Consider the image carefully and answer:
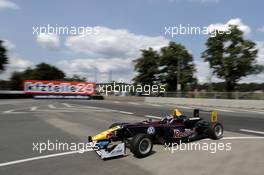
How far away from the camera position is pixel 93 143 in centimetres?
800

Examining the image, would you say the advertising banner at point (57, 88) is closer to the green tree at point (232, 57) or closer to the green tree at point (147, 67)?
the green tree at point (147, 67)

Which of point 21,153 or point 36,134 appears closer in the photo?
point 21,153

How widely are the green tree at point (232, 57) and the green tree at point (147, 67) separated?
17060 millimetres

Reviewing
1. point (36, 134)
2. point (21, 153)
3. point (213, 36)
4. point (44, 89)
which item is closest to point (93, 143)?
point (21, 153)

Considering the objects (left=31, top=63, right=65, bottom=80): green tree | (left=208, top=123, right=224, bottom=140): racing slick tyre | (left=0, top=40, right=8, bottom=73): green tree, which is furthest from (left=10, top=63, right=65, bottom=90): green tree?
(left=208, top=123, right=224, bottom=140): racing slick tyre

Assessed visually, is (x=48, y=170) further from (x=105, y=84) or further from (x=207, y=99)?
(x=105, y=84)

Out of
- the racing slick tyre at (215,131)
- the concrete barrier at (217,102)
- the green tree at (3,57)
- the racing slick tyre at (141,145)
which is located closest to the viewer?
the racing slick tyre at (141,145)

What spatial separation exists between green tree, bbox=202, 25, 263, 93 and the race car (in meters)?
29.1

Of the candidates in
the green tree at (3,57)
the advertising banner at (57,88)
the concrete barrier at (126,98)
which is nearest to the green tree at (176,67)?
the concrete barrier at (126,98)

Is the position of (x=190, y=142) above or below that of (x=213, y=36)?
below

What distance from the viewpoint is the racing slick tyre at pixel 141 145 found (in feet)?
25.7

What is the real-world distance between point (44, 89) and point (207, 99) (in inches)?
1268

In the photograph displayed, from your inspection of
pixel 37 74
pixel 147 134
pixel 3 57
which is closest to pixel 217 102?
pixel 147 134

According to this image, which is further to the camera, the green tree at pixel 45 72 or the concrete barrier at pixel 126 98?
the green tree at pixel 45 72
